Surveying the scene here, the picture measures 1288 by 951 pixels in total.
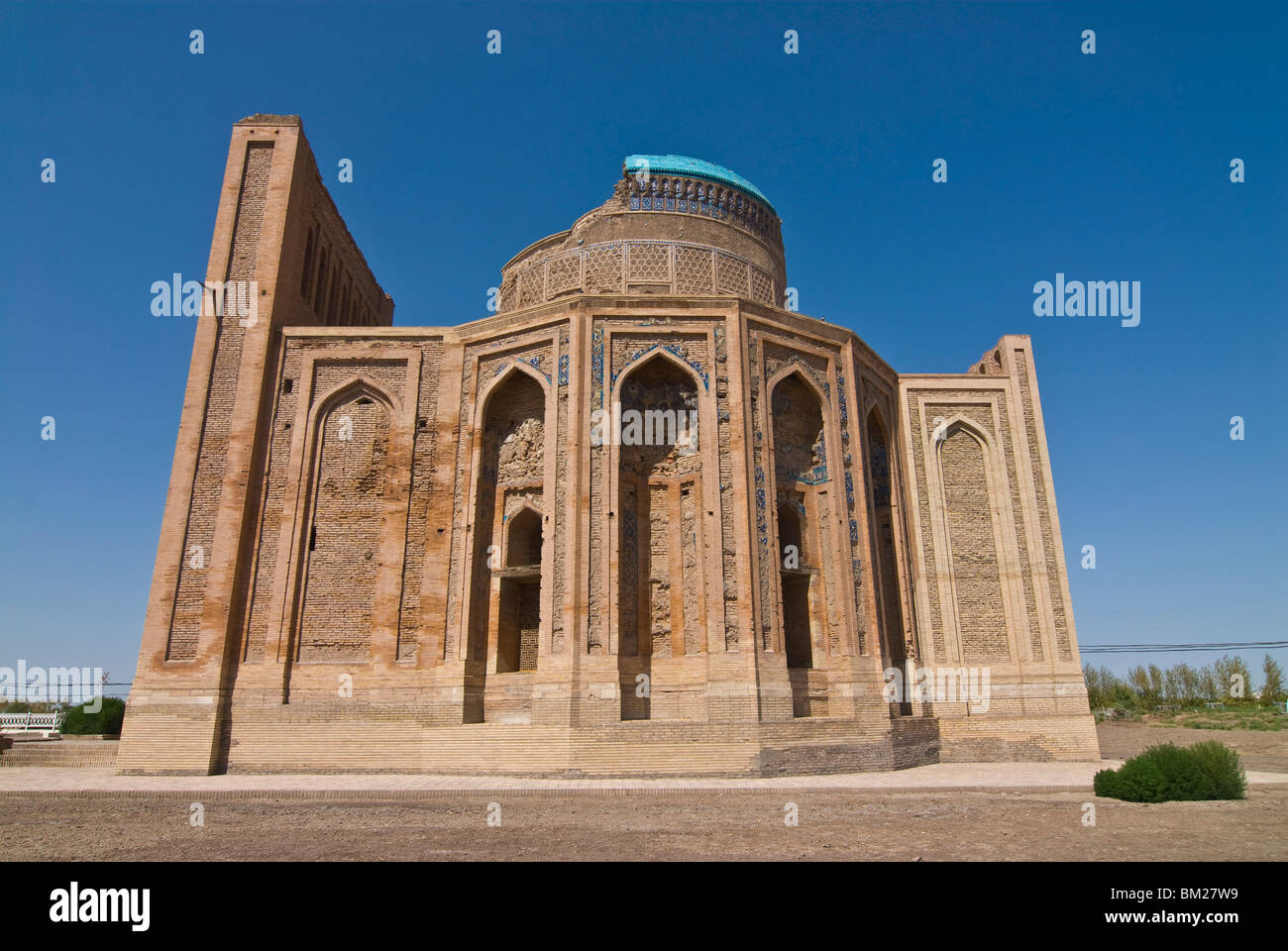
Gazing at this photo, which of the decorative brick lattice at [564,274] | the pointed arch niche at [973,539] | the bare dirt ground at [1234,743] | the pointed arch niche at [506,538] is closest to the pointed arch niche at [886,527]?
the pointed arch niche at [973,539]

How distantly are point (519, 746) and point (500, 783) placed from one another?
3.13ft

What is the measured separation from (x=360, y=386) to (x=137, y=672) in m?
6.41

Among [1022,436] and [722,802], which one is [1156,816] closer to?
[722,802]

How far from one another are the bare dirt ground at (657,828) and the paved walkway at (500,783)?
1.71ft

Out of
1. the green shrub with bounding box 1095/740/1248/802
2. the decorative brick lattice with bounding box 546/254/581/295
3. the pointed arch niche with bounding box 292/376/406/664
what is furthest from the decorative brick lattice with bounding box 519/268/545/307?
the green shrub with bounding box 1095/740/1248/802

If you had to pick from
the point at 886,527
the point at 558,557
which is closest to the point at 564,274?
the point at 558,557

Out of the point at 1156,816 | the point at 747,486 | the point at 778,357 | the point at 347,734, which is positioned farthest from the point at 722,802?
the point at 778,357

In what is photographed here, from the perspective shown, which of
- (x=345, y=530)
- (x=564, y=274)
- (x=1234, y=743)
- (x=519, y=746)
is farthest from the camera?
(x=1234, y=743)

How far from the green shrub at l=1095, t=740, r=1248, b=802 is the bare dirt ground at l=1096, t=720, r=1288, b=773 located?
19.7ft

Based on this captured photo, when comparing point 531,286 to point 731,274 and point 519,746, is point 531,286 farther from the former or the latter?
point 519,746

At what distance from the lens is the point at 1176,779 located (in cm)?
878

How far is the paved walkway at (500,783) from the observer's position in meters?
10.4

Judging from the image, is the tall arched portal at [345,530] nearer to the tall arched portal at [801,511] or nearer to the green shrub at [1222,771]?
the tall arched portal at [801,511]

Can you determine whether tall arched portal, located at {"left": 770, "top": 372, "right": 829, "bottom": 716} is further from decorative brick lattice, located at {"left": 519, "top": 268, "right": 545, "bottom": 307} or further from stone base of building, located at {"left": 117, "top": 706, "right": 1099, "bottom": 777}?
decorative brick lattice, located at {"left": 519, "top": 268, "right": 545, "bottom": 307}
